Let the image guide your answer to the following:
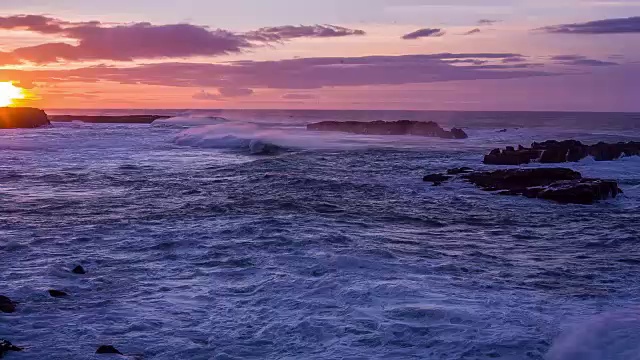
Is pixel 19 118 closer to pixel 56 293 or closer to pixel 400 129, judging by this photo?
pixel 400 129

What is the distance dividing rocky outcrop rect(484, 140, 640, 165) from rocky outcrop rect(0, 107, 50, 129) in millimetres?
68829

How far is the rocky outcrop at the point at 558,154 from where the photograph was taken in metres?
34.4

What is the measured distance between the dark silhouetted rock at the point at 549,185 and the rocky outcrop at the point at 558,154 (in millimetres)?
7660

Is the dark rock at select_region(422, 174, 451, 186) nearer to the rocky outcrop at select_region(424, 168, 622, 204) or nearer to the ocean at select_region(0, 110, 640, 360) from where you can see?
the rocky outcrop at select_region(424, 168, 622, 204)

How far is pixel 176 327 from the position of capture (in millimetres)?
8961

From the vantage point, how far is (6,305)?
9477 mm

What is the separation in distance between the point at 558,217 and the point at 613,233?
8.24ft

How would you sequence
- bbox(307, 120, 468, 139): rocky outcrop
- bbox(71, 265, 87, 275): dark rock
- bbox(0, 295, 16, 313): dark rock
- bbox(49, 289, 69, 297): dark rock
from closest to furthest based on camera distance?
1. bbox(0, 295, 16, 313): dark rock
2. bbox(49, 289, 69, 297): dark rock
3. bbox(71, 265, 87, 275): dark rock
4. bbox(307, 120, 468, 139): rocky outcrop

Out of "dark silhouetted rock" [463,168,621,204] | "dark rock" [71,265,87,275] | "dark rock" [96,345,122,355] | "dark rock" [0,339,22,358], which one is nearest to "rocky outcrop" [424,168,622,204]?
"dark silhouetted rock" [463,168,621,204]

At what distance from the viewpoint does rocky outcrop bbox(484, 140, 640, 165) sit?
34.4m

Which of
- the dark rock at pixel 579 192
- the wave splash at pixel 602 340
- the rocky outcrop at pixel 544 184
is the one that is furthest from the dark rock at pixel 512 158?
the wave splash at pixel 602 340

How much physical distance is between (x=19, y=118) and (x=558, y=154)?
7342 cm

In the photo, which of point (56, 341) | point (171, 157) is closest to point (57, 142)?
point (171, 157)

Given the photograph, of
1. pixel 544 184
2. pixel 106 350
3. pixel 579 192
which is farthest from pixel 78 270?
pixel 544 184
